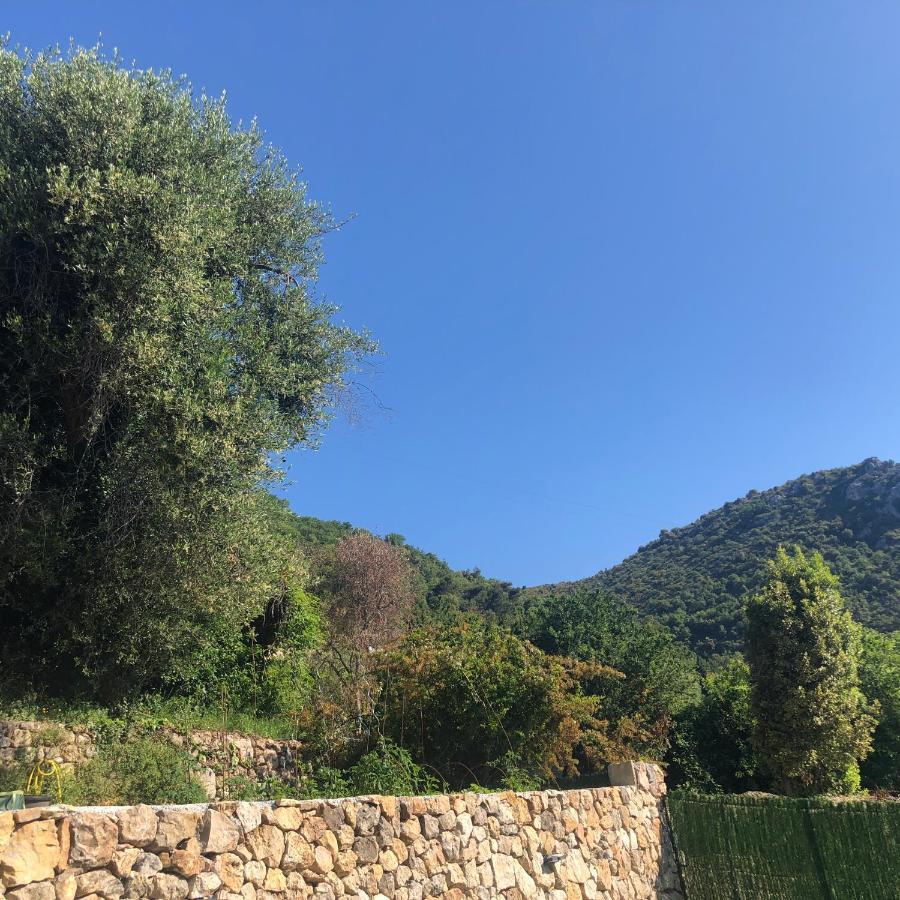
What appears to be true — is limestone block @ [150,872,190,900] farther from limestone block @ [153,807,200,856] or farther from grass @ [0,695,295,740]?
grass @ [0,695,295,740]

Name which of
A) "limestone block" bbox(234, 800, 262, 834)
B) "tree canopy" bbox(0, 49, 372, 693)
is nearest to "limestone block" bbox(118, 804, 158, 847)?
"limestone block" bbox(234, 800, 262, 834)

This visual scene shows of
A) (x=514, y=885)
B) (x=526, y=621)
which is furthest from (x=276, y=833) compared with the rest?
(x=526, y=621)

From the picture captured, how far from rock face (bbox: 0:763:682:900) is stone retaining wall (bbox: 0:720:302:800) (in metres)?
2.59

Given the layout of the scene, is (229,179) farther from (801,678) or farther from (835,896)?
(801,678)

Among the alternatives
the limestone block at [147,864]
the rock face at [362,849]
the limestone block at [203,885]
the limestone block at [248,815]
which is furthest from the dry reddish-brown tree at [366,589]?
the limestone block at [147,864]

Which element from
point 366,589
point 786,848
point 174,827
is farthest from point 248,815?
point 366,589

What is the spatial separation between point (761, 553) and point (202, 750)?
128ft

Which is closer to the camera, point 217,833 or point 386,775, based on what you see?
point 217,833

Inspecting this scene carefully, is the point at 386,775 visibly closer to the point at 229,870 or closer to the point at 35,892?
the point at 229,870

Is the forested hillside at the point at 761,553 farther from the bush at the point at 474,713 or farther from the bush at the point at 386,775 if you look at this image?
the bush at the point at 386,775

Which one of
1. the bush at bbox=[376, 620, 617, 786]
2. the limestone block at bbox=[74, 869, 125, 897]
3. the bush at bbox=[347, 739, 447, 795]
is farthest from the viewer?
the bush at bbox=[376, 620, 617, 786]

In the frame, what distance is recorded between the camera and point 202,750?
10.0 meters

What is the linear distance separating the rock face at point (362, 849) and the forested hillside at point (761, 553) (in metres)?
21.8

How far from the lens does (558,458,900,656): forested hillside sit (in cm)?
3544
